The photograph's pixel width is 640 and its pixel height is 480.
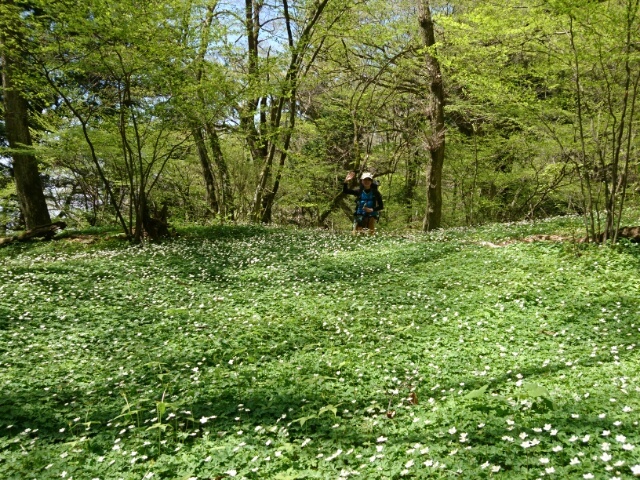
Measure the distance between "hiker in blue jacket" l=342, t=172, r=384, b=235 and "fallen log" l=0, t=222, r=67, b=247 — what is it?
34.4 ft

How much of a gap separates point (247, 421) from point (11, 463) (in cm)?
208

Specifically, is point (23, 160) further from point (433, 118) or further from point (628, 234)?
point (628, 234)

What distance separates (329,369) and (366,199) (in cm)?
913

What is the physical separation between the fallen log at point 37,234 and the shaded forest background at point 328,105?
1188 mm

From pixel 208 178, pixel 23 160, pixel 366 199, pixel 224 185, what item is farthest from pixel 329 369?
pixel 224 185

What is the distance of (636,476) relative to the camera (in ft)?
8.88

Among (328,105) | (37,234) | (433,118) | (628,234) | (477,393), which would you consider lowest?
(477,393)

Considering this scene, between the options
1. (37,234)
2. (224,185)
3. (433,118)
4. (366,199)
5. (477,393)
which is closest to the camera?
(477,393)

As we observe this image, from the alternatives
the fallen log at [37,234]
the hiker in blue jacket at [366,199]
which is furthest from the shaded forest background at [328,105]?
the hiker in blue jacket at [366,199]

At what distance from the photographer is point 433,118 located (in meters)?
15.6

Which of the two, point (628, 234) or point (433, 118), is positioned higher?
point (433, 118)

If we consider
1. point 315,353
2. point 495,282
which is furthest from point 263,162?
point 315,353

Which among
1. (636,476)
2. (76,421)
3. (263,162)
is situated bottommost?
(76,421)

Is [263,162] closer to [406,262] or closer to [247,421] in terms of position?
[406,262]
